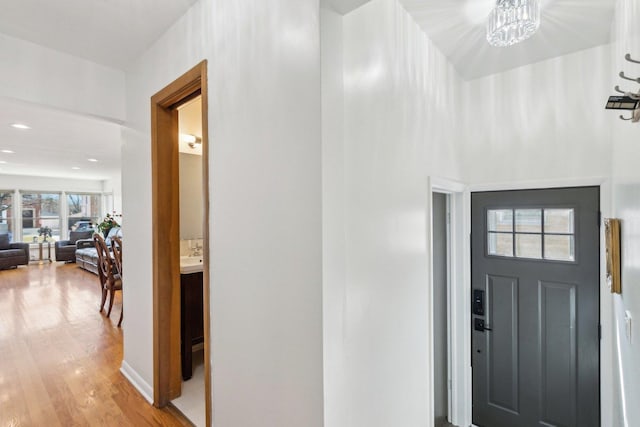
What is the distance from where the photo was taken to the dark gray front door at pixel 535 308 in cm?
217

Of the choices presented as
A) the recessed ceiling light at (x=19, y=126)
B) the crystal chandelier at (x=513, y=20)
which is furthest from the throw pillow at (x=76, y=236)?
the crystal chandelier at (x=513, y=20)

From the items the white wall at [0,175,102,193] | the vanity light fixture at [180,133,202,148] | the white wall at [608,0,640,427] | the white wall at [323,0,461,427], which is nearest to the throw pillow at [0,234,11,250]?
the white wall at [0,175,102,193]

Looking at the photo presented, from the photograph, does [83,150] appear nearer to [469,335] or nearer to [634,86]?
[469,335]

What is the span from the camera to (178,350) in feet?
7.59

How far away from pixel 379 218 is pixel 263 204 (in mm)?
563

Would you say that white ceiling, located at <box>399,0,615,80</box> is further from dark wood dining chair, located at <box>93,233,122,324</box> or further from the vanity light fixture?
dark wood dining chair, located at <box>93,233,122,324</box>

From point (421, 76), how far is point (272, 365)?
1851mm

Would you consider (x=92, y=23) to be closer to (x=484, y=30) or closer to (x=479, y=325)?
(x=484, y=30)

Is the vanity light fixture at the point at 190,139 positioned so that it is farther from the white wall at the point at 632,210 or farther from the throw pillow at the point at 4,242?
the throw pillow at the point at 4,242

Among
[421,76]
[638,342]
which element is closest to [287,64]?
[421,76]

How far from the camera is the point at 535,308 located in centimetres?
236

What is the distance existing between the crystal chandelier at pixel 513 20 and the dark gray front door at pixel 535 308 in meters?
1.27

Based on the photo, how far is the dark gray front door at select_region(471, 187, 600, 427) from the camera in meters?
2.17

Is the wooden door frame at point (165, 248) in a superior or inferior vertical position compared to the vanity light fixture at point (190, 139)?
inferior
